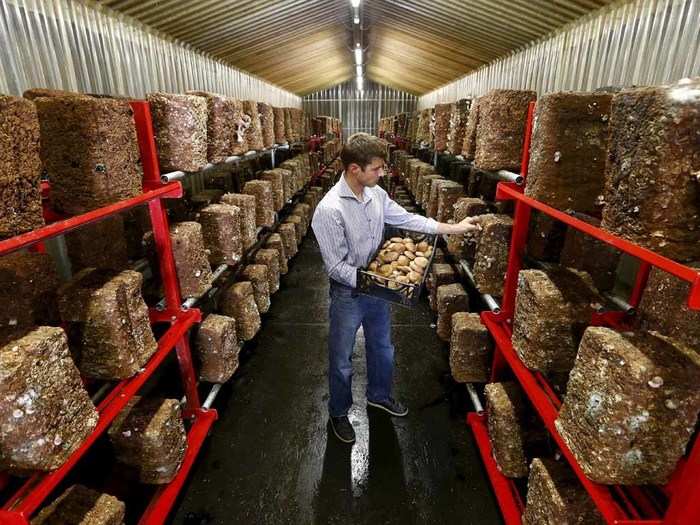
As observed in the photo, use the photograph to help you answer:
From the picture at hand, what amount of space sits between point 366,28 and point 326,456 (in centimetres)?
694

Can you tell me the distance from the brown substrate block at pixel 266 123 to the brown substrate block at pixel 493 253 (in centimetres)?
265

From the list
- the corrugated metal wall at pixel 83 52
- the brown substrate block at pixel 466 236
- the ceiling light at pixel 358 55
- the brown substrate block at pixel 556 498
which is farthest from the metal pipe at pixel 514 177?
the ceiling light at pixel 358 55

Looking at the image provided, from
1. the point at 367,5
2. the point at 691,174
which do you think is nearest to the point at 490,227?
the point at 691,174

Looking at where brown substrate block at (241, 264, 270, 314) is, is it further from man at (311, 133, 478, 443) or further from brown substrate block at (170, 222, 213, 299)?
man at (311, 133, 478, 443)

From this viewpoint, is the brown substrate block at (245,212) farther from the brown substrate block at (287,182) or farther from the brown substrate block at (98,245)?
the brown substrate block at (287,182)

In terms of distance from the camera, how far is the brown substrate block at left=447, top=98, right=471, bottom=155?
3319 millimetres

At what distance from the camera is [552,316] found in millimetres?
1806

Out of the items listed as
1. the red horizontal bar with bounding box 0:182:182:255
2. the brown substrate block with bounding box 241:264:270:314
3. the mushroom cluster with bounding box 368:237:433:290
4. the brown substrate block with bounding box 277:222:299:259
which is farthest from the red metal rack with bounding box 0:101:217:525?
the brown substrate block with bounding box 277:222:299:259

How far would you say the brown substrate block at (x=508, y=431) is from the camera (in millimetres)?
2213

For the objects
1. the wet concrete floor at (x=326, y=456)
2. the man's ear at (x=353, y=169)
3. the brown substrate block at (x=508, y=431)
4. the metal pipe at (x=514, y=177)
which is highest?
the man's ear at (x=353, y=169)

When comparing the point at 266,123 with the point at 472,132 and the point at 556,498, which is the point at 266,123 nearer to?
the point at 472,132

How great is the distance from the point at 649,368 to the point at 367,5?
6059mm

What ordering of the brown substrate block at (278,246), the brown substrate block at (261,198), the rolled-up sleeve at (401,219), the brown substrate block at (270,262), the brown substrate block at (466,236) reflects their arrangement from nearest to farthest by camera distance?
1. the rolled-up sleeve at (401,219)
2. the brown substrate block at (466,236)
3. the brown substrate block at (261,198)
4. the brown substrate block at (270,262)
5. the brown substrate block at (278,246)

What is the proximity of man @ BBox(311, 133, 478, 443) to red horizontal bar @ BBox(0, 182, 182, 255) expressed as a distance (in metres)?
0.82
